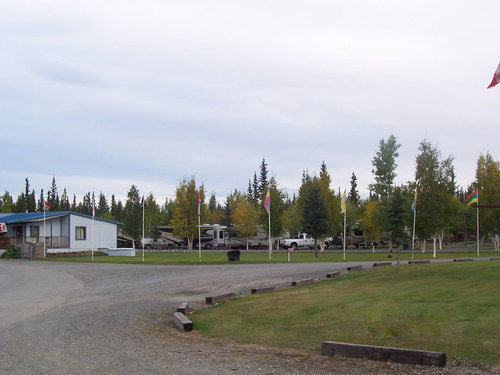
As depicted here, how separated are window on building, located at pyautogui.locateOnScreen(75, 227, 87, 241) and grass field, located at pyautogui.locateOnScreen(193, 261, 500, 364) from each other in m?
42.1

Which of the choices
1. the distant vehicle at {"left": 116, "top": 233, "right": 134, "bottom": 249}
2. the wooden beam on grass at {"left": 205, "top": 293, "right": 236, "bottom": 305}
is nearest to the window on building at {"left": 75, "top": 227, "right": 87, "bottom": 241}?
the distant vehicle at {"left": 116, "top": 233, "right": 134, "bottom": 249}

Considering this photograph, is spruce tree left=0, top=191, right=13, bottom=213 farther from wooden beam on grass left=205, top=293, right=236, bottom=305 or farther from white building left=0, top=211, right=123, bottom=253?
wooden beam on grass left=205, top=293, right=236, bottom=305

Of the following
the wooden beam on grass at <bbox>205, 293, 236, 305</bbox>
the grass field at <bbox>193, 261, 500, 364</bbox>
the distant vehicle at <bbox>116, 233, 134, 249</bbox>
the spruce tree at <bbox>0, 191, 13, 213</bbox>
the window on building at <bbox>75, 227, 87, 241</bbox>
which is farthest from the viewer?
the spruce tree at <bbox>0, 191, 13, 213</bbox>

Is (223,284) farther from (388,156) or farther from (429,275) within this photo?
(388,156)

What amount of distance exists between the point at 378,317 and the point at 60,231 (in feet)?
159

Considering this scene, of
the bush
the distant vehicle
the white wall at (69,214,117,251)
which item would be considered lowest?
the distant vehicle

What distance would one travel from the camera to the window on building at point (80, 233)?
174ft

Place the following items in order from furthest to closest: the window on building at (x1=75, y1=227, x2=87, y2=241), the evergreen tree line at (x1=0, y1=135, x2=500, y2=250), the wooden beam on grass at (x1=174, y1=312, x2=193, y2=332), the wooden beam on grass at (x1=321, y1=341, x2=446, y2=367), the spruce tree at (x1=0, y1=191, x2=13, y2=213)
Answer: the spruce tree at (x1=0, y1=191, x2=13, y2=213) < the window on building at (x1=75, y1=227, x2=87, y2=241) < the evergreen tree line at (x1=0, y1=135, x2=500, y2=250) < the wooden beam on grass at (x1=174, y1=312, x2=193, y2=332) < the wooden beam on grass at (x1=321, y1=341, x2=446, y2=367)

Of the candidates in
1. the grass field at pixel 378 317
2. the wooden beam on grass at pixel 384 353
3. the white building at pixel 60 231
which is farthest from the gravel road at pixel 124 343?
the white building at pixel 60 231

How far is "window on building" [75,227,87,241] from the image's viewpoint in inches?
2090

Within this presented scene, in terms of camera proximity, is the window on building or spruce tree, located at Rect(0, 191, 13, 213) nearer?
the window on building

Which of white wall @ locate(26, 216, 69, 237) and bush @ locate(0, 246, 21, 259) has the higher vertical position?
white wall @ locate(26, 216, 69, 237)

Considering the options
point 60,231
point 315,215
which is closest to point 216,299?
point 315,215

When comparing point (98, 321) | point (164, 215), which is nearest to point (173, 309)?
→ point (98, 321)
